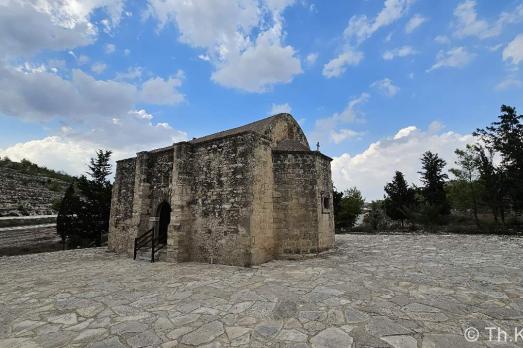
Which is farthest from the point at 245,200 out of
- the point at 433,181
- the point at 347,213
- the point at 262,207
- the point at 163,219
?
the point at 433,181

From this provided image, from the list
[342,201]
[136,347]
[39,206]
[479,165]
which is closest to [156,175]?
[136,347]

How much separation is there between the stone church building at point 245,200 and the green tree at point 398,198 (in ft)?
56.7

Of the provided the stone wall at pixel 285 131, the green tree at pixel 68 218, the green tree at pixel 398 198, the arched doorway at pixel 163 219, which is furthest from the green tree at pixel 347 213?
the green tree at pixel 68 218

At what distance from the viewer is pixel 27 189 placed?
70.8 ft

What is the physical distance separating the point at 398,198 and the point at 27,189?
32.6 metres

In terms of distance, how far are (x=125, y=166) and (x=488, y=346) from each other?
1623cm

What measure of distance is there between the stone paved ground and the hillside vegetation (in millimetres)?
13107

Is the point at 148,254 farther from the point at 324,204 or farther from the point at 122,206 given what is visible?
the point at 324,204

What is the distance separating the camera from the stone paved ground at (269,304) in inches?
165

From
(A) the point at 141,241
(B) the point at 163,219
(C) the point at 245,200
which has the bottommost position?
(A) the point at 141,241

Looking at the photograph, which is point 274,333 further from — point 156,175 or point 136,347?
point 156,175

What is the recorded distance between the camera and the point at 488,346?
372cm

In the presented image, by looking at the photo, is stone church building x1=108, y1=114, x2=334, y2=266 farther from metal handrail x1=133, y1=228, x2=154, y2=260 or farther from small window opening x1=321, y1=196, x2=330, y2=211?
metal handrail x1=133, y1=228, x2=154, y2=260

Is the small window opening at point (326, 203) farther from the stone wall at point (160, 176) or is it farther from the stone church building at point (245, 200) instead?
the stone wall at point (160, 176)
